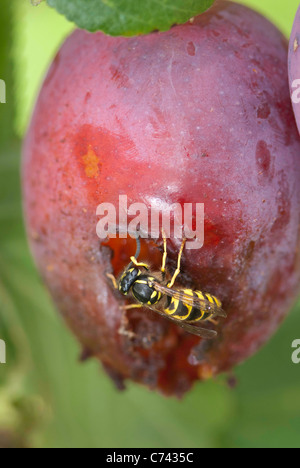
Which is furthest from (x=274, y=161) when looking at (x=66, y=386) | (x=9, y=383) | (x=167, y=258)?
(x=66, y=386)

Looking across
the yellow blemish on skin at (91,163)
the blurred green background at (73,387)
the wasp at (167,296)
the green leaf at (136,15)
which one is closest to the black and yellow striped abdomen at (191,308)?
the wasp at (167,296)

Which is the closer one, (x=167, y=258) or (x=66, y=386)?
(x=167, y=258)

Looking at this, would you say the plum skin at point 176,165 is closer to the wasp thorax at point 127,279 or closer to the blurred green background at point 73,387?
the wasp thorax at point 127,279

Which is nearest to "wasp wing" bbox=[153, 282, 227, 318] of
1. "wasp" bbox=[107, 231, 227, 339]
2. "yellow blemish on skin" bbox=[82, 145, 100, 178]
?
"wasp" bbox=[107, 231, 227, 339]

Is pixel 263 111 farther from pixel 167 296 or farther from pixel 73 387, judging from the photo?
pixel 73 387
